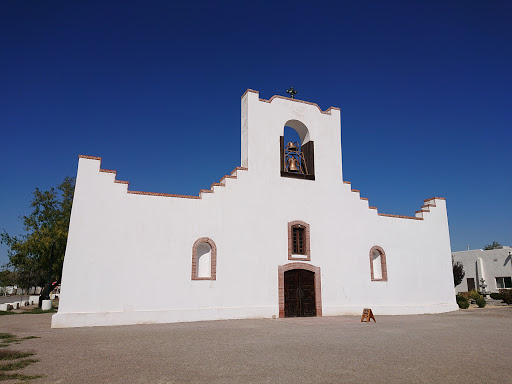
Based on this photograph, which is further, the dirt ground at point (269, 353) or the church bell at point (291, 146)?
the church bell at point (291, 146)

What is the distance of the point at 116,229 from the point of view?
1527 cm

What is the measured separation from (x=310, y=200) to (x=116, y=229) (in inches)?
390

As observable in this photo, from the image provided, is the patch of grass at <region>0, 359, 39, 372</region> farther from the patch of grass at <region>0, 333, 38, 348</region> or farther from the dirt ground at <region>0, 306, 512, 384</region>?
the patch of grass at <region>0, 333, 38, 348</region>

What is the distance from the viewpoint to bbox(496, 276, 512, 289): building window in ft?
122

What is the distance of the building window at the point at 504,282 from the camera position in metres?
37.3

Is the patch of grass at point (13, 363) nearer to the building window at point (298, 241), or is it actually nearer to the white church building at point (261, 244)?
the white church building at point (261, 244)

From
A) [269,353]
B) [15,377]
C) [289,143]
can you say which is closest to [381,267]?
[289,143]

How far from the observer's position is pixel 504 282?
3784 cm

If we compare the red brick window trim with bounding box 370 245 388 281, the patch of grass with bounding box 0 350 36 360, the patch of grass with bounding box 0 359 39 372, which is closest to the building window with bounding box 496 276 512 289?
the red brick window trim with bounding box 370 245 388 281

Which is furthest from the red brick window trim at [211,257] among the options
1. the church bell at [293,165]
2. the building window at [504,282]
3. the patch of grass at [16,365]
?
the building window at [504,282]

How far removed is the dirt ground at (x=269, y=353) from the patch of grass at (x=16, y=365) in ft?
0.66

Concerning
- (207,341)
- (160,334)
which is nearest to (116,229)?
(160,334)

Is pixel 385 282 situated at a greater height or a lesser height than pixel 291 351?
greater

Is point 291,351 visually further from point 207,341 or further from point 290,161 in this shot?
point 290,161
